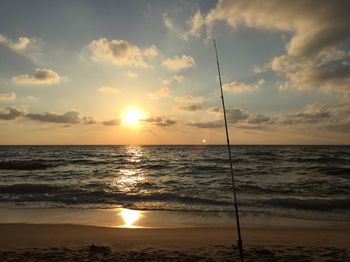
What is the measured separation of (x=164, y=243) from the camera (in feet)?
24.4

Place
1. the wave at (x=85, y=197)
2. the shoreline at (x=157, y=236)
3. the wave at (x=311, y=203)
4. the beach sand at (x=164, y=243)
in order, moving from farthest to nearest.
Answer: the wave at (x=85, y=197) < the wave at (x=311, y=203) < the shoreline at (x=157, y=236) < the beach sand at (x=164, y=243)

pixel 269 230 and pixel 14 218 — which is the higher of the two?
pixel 14 218

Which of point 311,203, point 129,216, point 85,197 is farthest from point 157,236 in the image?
point 311,203

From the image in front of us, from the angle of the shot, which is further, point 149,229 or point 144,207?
point 144,207

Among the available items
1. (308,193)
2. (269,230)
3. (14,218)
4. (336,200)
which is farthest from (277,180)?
(14,218)

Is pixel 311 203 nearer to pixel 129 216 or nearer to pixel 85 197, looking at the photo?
pixel 129 216

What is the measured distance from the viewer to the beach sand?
6305 millimetres

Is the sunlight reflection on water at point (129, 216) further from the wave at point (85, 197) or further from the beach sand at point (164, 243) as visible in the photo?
the wave at point (85, 197)

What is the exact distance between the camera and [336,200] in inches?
561

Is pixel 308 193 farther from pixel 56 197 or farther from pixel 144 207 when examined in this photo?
pixel 56 197

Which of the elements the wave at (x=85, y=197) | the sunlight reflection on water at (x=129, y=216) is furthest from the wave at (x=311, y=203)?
the sunlight reflection on water at (x=129, y=216)

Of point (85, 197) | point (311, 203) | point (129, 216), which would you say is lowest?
point (311, 203)

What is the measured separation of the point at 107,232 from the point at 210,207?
519 centimetres

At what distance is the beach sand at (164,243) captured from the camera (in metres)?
6.30
